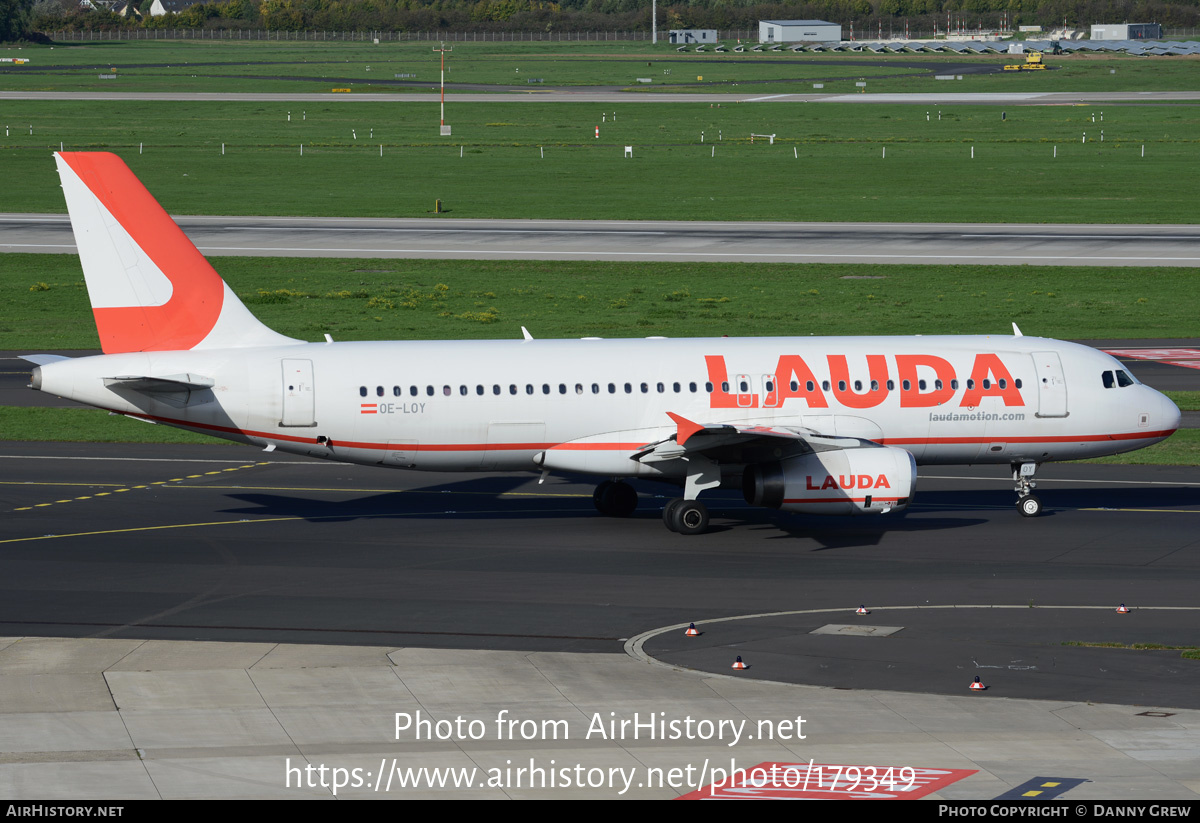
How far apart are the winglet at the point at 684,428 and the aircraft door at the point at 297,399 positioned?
8948 millimetres

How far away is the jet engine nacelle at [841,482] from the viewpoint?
36344 millimetres

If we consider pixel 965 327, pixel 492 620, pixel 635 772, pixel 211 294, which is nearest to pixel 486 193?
pixel 965 327

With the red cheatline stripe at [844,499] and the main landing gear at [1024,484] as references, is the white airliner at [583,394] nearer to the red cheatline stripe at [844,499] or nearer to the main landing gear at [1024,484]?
the red cheatline stripe at [844,499]

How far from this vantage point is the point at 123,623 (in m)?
29.9

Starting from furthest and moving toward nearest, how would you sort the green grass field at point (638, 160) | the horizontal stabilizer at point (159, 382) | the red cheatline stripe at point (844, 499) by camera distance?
the green grass field at point (638, 160)
the red cheatline stripe at point (844, 499)
the horizontal stabilizer at point (159, 382)

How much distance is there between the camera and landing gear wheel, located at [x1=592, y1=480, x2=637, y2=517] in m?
40.6

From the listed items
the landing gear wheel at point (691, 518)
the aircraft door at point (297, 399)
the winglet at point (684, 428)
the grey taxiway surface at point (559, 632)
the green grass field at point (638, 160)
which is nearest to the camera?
the grey taxiway surface at point (559, 632)

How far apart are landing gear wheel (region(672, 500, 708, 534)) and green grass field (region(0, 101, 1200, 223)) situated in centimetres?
6782

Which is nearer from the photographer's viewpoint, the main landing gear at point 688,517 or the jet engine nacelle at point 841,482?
the jet engine nacelle at point 841,482

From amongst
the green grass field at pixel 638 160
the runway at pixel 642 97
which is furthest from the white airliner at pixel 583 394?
the runway at pixel 642 97

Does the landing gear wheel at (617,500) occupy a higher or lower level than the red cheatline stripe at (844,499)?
lower

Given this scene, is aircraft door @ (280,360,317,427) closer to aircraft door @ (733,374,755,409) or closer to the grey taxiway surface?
the grey taxiway surface

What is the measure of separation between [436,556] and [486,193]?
82.9 m

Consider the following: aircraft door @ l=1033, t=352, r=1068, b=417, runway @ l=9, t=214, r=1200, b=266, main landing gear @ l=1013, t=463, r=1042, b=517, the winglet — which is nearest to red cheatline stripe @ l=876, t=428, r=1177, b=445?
aircraft door @ l=1033, t=352, r=1068, b=417
